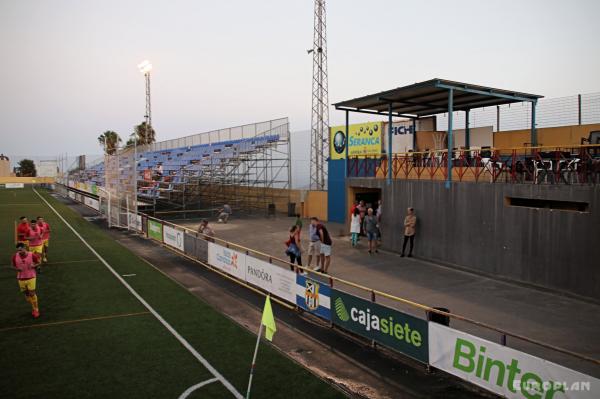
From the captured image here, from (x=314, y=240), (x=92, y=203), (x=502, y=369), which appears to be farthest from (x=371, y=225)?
(x=92, y=203)

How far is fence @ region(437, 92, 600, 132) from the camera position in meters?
17.6

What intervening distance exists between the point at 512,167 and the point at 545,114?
739 centimetres

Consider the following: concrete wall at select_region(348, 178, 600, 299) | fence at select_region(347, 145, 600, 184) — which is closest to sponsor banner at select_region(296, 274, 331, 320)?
concrete wall at select_region(348, 178, 600, 299)

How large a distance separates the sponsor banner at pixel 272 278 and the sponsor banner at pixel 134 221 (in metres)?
12.9

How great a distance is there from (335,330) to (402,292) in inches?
129

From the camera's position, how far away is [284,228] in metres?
25.6

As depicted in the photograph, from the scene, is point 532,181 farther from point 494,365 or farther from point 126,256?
point 126,256

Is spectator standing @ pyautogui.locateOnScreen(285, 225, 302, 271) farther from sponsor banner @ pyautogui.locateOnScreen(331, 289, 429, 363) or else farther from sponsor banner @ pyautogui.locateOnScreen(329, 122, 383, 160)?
sponsor banner @ pyautogui.locateOnScreen(329, 122, 383, 160)

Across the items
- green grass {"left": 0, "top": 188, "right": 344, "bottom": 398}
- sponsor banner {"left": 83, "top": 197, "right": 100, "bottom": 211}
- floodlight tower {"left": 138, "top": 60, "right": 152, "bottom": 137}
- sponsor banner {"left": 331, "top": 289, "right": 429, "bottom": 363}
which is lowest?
green grass {"left": 0, "top": 188, "right": 344, "bottom": 398}

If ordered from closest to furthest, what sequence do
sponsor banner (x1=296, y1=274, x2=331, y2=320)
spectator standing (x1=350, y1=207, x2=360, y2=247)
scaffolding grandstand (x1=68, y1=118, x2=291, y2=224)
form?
sponsor banner (x1=296, y1=274, x2=331, y2=320), spectator standing (x1=350, y1=207, x2=360, y2=247), scaffolding grandstand (x1=68, y1=118, x2=291, y2=224)

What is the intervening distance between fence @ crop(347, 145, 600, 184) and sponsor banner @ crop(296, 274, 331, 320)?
728cm

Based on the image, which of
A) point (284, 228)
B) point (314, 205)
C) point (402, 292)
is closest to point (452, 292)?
point (402, 292)

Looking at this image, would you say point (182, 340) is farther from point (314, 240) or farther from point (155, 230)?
point (155, 230)

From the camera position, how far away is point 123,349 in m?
8.54
